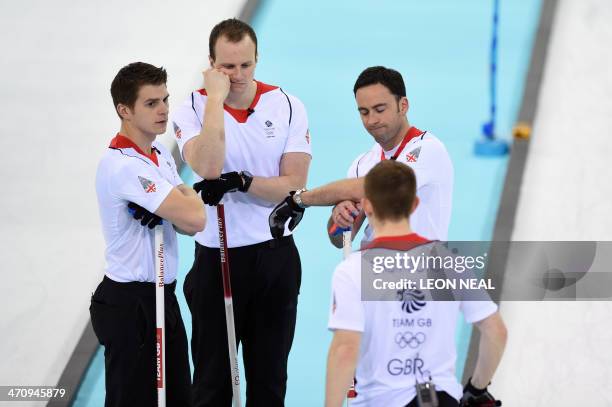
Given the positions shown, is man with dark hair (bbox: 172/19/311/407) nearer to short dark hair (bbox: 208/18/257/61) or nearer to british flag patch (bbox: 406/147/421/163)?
short dark hair (bbox: 208/18/257/61)

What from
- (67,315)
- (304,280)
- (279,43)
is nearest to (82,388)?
(67,315)

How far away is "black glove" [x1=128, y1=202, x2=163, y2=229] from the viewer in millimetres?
4715

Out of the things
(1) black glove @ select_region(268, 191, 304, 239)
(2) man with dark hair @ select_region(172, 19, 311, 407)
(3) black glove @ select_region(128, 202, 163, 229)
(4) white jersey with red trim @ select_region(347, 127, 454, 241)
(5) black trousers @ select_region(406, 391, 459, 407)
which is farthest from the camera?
(2) man with dark hair @ select_region(172, 19, 311, 407)

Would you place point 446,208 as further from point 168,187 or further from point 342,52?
point 342,52

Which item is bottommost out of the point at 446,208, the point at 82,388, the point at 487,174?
the point at 82,388

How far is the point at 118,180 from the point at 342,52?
19.4 feet

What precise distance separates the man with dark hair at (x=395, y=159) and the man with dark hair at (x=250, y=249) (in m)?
0.37

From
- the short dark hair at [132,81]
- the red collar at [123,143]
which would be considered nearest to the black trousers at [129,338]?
the red collar at [123,143]

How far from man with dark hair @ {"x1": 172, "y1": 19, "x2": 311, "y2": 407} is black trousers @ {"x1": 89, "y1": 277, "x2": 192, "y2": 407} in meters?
0.38

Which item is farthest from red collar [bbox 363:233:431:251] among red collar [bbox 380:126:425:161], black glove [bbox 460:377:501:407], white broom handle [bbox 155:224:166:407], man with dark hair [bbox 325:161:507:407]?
white broom handle [bbox 155:224:166:407]

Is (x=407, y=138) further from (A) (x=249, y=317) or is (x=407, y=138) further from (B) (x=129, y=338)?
(B) (x=129, y=338)

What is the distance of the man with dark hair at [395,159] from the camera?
15.1ft

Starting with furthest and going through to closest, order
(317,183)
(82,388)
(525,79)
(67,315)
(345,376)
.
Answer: (525,79) → (317,183) → (67,315) → (82,388) → (345,376)

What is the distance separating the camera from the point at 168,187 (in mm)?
4695
